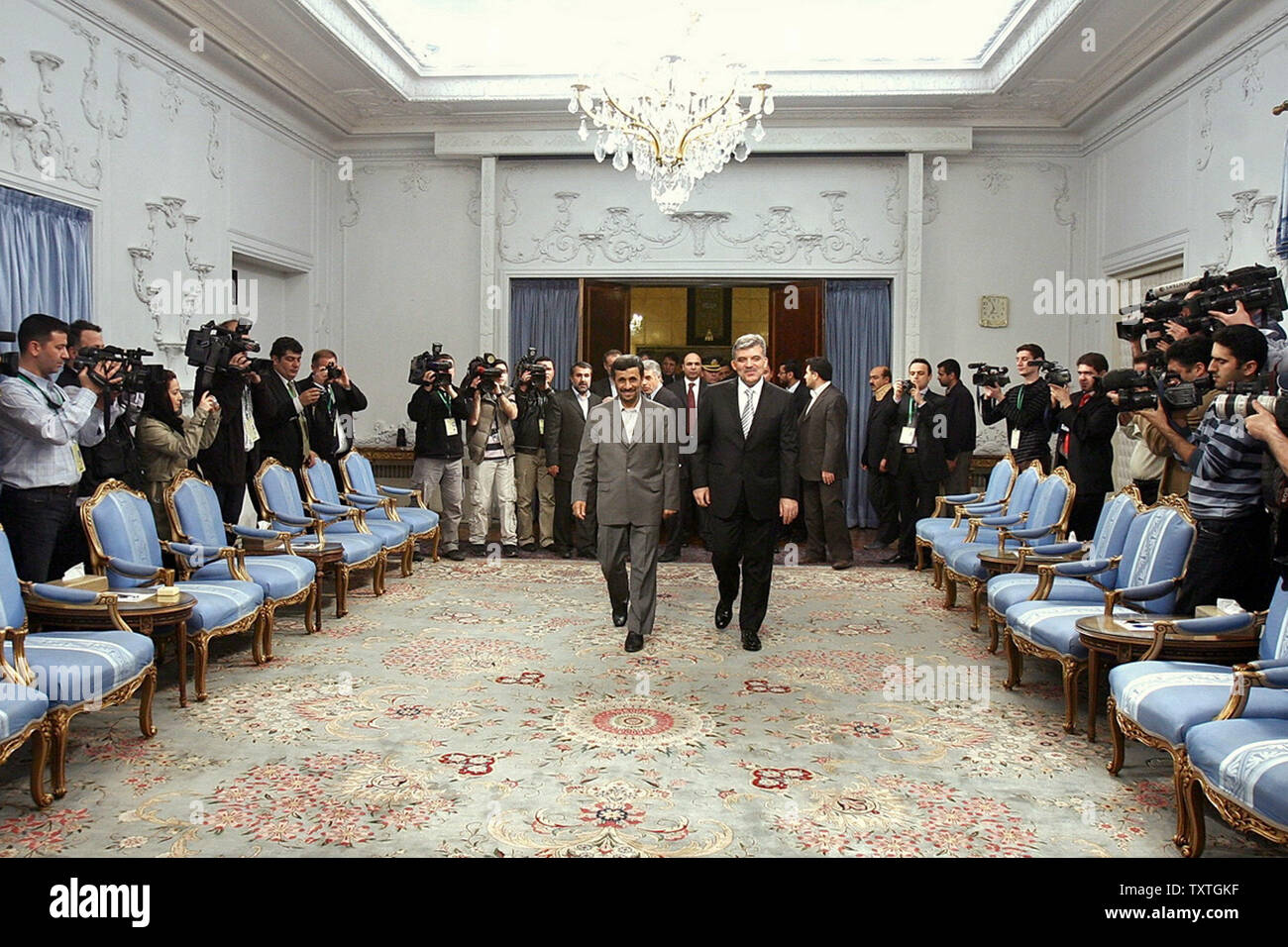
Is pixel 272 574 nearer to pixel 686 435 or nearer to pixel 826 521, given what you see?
pixel 686 435

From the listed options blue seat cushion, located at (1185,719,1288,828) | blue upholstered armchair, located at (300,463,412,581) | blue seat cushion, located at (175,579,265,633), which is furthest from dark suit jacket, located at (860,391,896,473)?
blue seat cushion, located at (1185,719,1288,828)

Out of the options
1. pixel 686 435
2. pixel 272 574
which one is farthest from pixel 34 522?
pixel 686 435

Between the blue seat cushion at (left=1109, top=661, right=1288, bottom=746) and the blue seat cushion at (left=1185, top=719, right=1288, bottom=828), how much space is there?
0.09 meters

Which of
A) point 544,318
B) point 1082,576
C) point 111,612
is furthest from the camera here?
point 544,318

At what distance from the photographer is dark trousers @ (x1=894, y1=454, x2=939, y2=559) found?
7.78 m

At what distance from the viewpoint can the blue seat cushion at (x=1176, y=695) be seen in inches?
108

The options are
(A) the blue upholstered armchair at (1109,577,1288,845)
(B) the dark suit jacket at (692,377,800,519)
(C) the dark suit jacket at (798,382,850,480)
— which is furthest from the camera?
(C) the dark suit jacket at (798,382,850,480)

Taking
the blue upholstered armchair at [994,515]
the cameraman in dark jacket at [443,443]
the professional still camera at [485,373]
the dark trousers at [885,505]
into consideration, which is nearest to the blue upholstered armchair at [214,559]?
the cameraman in dark jacket at [443,443]

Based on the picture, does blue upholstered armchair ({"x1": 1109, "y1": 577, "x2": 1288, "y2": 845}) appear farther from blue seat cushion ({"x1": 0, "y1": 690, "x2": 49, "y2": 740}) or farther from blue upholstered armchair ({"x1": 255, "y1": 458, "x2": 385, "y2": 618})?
blue upholstered armchair ({"x1": 255, "y1": 458, "x2": 385, "y2": 618})

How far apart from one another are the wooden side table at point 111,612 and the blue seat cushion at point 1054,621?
132 inches

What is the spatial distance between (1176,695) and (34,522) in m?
4.38

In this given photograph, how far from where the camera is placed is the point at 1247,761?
95.6 inches
